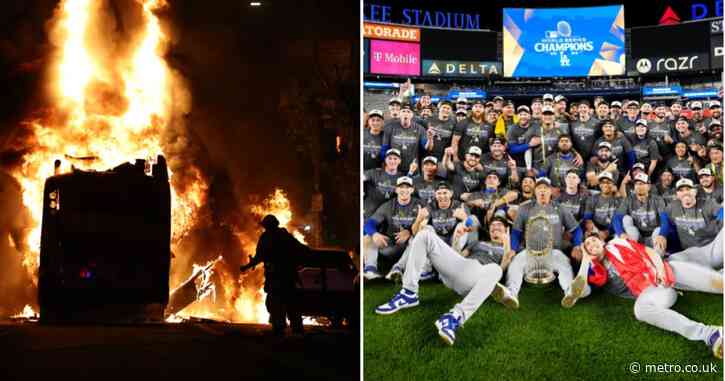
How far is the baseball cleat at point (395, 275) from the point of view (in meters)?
5.30

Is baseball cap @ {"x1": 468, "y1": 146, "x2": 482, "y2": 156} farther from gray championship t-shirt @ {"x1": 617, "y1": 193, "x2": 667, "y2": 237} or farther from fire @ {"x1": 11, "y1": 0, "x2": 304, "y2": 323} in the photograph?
fire @ {"x1": 11, "y1": 0, "x2": 304, "y2": 323}

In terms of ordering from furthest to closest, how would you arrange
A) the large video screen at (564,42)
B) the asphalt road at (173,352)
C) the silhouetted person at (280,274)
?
the large video screen at (564,42) → the silhouetted person at (280,274) → the asphalt road at (173,352)

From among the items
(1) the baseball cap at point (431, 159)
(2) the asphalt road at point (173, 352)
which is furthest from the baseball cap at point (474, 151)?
(2) the asphalt road at point (173, 352)

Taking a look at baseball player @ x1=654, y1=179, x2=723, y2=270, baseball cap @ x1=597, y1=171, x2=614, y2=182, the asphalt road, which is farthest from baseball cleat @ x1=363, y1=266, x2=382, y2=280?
baseball player @ x1=654, y1=179, x2=723, y2=270

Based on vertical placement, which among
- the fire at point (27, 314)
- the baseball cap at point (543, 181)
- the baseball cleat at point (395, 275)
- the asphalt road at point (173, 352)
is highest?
the baseball cap at point (543, 181)

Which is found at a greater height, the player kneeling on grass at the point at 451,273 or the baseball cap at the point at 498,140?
the baseball cap at the point at 498,140

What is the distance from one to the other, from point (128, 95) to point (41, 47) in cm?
59

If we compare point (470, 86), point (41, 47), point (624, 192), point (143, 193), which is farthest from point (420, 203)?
point (41, 47)

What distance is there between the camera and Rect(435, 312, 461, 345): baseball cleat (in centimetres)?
517

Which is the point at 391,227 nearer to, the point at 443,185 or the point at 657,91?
the point at 443,185

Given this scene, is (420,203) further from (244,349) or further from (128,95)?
(128,95)

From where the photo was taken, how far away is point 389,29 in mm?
5430

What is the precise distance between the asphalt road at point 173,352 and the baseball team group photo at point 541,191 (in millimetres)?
304

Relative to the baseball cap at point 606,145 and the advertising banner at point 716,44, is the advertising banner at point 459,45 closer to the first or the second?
the baseball cap at point 606,145
